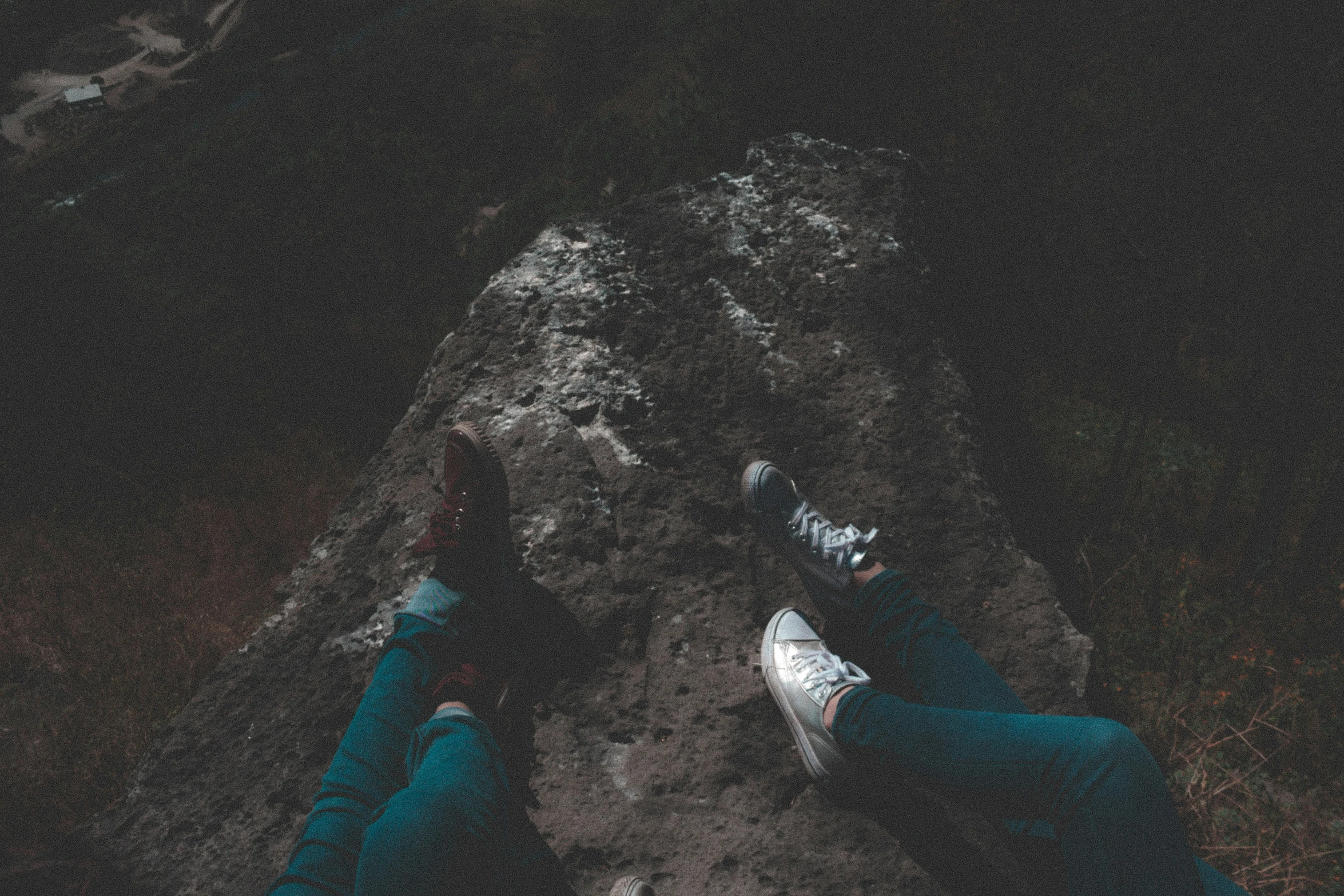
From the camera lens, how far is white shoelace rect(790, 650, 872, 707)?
1777 millimetres

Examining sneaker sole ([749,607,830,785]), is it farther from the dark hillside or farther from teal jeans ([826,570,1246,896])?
the dark hillside

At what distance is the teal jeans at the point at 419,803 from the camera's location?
1451mm

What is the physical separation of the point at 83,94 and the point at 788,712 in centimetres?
3242

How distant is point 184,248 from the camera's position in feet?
22.4

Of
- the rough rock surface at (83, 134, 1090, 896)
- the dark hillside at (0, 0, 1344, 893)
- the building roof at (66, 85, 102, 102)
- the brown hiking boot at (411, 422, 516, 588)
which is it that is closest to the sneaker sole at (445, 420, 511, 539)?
the brown hiking boot at (411, 422, 516, 588)

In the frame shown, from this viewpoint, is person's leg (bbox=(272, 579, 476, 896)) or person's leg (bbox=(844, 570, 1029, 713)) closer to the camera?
person's leg (bbox=(272, 579, 476, 896))

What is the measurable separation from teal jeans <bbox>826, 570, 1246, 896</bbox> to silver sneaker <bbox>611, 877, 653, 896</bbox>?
0.58 metres

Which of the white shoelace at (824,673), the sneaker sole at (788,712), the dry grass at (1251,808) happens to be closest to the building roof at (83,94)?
the sneaker sole at (788,712)

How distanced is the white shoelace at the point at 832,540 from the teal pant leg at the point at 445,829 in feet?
3.39

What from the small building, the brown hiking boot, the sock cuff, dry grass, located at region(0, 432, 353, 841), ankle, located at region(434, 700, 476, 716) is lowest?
dry grass, located at region(0, 432, 353, 841)

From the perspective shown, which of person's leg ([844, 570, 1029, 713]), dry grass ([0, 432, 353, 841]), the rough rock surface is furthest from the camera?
dry grass ([0, 432, 353, 841])

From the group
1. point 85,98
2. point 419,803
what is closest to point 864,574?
point 419,803

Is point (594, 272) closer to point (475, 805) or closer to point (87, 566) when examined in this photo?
point (475, 805)

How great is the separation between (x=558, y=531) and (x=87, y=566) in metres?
3.46
